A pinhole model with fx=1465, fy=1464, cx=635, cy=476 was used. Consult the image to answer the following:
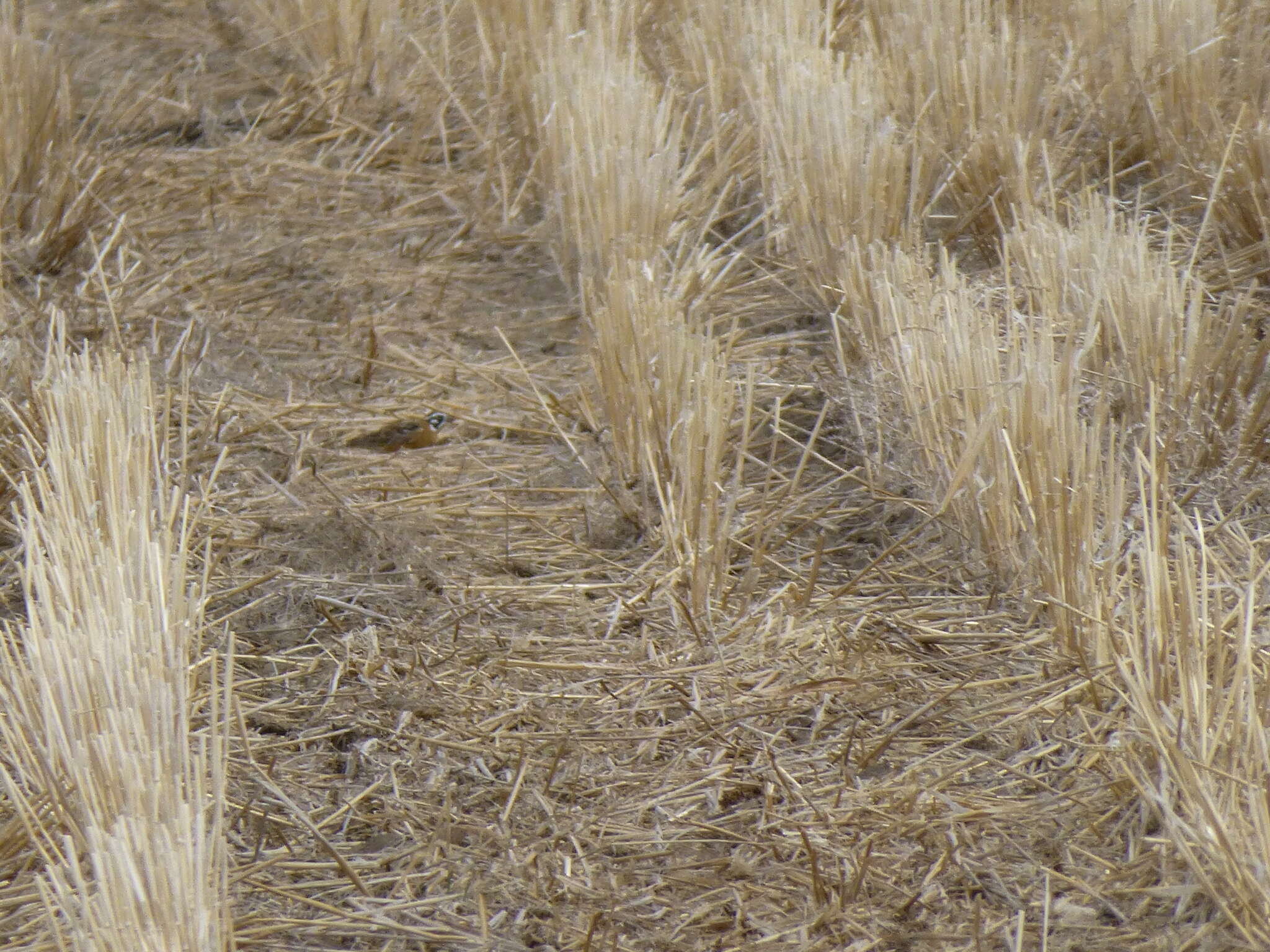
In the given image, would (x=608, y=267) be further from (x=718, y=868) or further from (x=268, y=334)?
(x=718, y=868)

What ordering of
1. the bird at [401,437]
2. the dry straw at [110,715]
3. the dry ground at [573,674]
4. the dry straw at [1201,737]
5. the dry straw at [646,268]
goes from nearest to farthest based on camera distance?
the dry straw at [110,715]
the dry straw at [1201,737]
the dry ground at [573,674]
the dry straw at [646,268]
the bird at [401,437]

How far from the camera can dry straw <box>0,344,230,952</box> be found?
127 cm

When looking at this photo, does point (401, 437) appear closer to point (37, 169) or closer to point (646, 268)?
point (646, 268)

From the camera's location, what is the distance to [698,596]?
85.5 inches

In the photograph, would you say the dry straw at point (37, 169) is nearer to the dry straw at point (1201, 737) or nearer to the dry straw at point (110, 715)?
the dry straw at point (110, 715)

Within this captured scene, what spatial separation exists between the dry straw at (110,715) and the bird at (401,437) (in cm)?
77

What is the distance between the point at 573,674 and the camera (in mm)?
2082

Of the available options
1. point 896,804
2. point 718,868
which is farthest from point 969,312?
point 718,868

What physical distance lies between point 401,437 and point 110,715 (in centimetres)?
144

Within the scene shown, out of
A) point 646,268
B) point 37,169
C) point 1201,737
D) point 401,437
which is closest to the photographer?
point 1201,737

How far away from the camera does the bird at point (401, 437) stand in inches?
109

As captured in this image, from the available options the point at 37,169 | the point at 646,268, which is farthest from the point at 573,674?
the point at 37,169

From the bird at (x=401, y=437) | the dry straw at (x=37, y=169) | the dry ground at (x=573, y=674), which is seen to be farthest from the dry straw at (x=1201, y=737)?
the dry straw at (x=37, y=169)

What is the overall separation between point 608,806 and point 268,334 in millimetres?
1716
